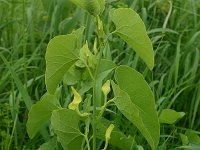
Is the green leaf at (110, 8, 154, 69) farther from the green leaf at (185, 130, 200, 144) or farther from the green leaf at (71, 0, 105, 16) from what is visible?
the green leaf at (185, 130, 200, 144)

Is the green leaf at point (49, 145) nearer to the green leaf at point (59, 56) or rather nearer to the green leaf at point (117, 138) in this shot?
the green leaf at point (117, 138)

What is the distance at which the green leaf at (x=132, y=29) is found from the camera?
129 centimetres

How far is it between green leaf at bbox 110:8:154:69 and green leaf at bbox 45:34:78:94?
0.38 ft

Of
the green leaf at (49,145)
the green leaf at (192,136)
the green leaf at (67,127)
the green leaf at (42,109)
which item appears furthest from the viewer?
the green leaf at (192,136)

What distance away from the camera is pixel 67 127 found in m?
1.42

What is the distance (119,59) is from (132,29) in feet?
3.79

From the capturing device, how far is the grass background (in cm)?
208

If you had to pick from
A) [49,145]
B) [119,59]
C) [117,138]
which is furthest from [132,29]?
[119,59]

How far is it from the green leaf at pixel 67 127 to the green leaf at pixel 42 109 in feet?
0.34

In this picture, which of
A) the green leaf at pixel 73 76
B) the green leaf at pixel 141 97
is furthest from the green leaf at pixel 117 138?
the green leaf at pixel 141 97

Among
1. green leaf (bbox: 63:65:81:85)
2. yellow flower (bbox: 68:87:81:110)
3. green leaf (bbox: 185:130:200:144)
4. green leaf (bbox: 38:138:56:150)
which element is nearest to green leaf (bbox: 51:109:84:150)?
yellow flower (bbox: 68:87:81:110)

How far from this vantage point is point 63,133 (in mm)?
1430

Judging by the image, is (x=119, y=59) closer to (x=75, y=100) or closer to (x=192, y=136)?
(x=192, y=136)

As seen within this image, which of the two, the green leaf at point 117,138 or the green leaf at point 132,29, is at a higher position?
the green leaf at point 132,29
